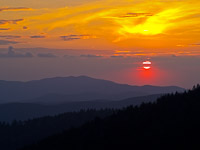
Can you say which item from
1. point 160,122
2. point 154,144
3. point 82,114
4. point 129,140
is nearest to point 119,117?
point 160,122

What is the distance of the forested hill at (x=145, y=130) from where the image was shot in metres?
71.7

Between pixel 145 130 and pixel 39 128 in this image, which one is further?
pixel 39 128

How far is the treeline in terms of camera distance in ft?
488

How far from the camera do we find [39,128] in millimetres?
162375

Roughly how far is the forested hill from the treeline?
35.0 metres

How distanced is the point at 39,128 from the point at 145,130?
81876mm

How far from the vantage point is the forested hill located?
2823 inches

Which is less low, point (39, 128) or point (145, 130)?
point (145, 130)

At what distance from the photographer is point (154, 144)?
72.2m

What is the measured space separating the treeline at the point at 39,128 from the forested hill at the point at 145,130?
3495cm

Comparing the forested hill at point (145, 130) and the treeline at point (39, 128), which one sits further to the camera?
the treeline at point (39, 128)

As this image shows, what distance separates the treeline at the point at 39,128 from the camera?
149 meters

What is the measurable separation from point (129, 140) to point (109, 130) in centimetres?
1789

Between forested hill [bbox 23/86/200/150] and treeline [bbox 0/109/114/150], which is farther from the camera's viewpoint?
treeline [bbox 0/109/114/150]
